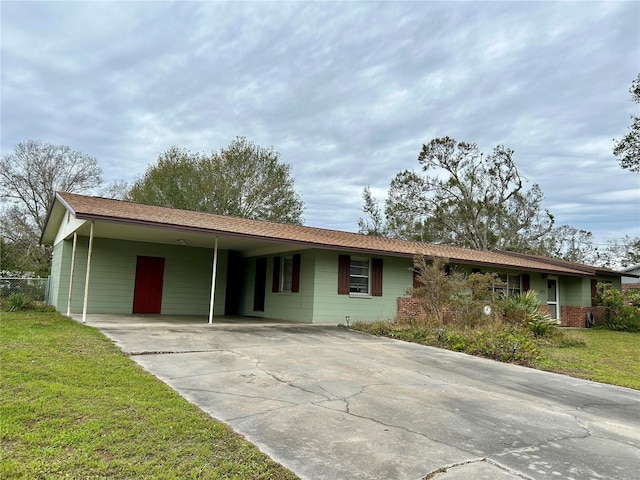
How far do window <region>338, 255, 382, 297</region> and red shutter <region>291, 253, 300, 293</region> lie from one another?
1595mm

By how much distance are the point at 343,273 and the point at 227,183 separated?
15.3 meters

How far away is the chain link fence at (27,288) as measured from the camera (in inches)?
605

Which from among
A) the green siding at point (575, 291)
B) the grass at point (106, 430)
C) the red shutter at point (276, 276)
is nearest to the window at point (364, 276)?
the red shutter at point (276, 276)

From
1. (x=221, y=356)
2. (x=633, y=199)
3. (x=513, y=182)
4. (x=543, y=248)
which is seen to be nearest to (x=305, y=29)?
(x=221, y=356)

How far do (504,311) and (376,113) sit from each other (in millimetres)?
8888

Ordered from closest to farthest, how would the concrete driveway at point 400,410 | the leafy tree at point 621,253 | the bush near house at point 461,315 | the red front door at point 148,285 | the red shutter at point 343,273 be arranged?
the concrete driveway at point 400,410, the bush near house at point 461,315, the red shutter at point 343,273, the red front door at point 148,285, the leafy tree at point 621,253

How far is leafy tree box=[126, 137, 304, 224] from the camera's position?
1043 inches

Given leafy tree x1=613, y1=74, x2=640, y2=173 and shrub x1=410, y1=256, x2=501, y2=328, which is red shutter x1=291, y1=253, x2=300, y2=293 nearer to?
shrub x1=410, y1=256, x2=501, y2=328

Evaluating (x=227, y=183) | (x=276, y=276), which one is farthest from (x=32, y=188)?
(x=276, y=276)

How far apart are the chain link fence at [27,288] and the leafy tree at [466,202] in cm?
2419

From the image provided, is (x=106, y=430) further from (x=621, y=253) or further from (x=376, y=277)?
(x=621, y=253)

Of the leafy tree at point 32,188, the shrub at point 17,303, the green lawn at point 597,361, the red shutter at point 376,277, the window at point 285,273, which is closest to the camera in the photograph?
the green lawn at point 597,361

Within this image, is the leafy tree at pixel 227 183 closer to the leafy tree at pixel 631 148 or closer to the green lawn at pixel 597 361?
the leafy tree at pixel 631 148

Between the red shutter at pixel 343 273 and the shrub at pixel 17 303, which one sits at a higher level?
the red shutter at pixel 343 273
